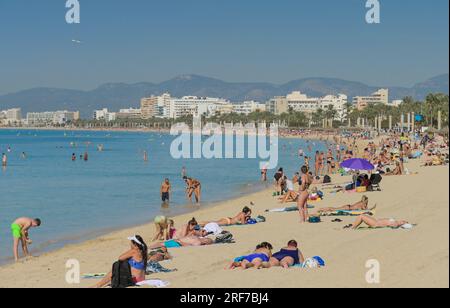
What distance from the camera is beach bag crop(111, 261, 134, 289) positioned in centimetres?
828

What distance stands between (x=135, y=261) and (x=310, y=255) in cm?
301

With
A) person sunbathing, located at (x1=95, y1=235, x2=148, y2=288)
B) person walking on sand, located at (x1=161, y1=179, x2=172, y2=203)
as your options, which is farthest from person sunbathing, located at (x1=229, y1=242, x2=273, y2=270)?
person walking on sand, located at (x1=161, y1=179, x2=172, y2=203)

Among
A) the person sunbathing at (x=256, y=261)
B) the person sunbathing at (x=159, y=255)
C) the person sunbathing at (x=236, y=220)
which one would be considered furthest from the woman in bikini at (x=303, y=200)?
the person sunbathing at (x=256, y=261)

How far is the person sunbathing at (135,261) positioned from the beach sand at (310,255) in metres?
0.48

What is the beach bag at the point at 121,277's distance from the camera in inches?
326

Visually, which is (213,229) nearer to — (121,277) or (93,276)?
(93,276)

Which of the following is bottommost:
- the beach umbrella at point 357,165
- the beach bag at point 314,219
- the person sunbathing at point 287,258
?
the beach bag at point 314,219

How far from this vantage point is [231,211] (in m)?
18.9

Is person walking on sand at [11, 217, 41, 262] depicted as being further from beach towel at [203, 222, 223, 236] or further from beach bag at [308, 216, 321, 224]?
beach bag at [308, 216, 321, 224]

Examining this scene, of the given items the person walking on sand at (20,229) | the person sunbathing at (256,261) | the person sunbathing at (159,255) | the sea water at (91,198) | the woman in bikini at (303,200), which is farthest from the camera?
the sea water at (91,198)

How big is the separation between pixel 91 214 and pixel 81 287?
38.6 ft

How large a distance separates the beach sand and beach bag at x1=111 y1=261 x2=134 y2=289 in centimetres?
61

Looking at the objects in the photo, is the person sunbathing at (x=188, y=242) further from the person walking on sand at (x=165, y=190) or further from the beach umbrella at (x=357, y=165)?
the person walking on sand at (x=165, y=190)
